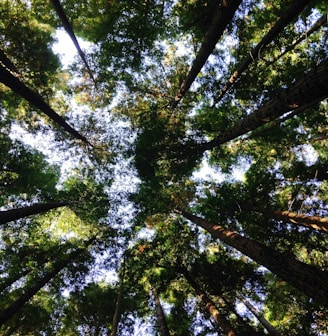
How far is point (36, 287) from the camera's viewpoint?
32.4 ft

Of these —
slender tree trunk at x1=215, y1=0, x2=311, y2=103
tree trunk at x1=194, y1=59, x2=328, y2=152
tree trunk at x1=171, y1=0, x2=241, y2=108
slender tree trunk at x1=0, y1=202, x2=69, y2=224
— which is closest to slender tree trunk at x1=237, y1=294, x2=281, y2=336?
tree trunk at x1=194, y1=59, x2=328, y2=152

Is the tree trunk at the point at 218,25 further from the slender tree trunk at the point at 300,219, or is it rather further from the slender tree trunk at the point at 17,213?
the slender tree trunk at the point at 17,213

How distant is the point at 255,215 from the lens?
11930 millimetres

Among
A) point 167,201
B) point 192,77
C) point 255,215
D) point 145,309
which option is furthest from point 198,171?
point 145,309

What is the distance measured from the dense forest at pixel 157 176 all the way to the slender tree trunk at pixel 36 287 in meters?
0.08

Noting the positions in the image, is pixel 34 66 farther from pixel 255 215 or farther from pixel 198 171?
pixel 255 215

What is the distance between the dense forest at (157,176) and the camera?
931cm

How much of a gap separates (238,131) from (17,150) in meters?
11.5

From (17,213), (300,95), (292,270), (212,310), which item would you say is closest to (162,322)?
(212,310)

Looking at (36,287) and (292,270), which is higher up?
(36,287)

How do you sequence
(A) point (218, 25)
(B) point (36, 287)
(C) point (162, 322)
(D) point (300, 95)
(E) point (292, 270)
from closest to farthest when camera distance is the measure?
(D) point (300, 95)
(E) point (292, 270)
(A) point (218, 25)
(B) point (36, 287)
(C) point (162, 322)

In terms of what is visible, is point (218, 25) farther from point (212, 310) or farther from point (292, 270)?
point (212, 310)

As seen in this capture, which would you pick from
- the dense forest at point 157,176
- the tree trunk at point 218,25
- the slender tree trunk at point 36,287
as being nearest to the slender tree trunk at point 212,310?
the dense forest at point 157,176

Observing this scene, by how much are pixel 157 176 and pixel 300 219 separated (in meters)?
6.39
